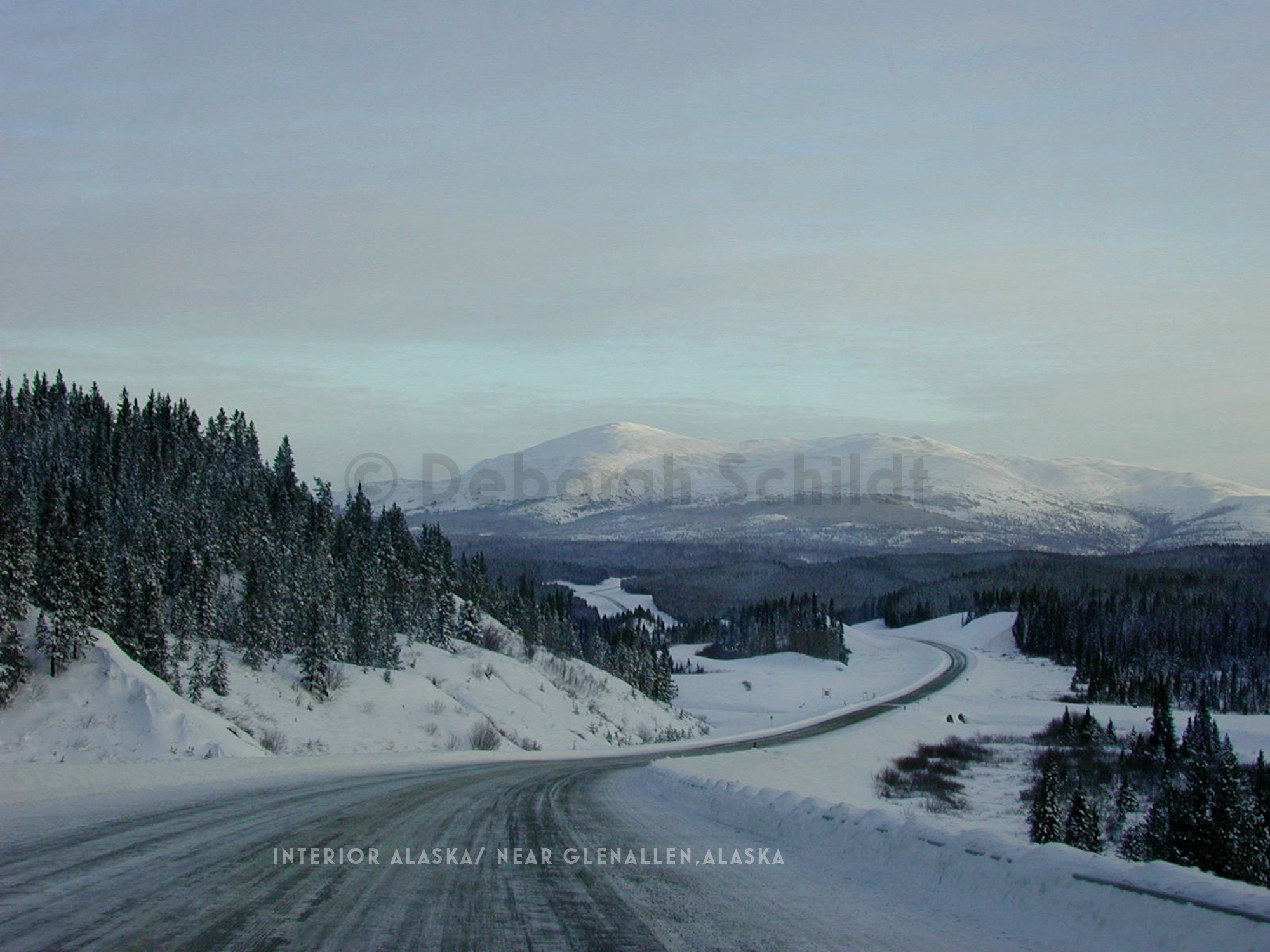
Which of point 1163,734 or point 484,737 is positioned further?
point 1163,734

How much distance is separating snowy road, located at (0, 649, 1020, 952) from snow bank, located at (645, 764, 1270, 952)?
48cm

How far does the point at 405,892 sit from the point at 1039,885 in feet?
21.5

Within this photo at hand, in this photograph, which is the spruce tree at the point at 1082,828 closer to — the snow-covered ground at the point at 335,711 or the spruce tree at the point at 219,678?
the snow-covered ground at the point at 335,711

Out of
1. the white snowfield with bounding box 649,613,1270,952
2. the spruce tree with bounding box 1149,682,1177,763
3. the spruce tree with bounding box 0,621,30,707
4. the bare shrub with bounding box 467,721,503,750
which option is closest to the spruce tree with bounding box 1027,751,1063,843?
the white snowfield with bounding box 649,613,1270,952

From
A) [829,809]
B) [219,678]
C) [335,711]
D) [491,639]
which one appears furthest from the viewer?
[491,639]

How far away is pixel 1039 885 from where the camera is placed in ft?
33.1

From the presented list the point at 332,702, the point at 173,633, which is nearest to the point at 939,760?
the point at 332,702

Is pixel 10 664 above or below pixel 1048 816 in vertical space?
above

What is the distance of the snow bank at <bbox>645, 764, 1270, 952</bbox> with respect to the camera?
8.29 metres

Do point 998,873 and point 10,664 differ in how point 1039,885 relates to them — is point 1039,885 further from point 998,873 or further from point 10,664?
point 10,664

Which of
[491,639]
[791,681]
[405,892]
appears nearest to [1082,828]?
[405,892]

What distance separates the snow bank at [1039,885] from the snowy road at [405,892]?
48 cm

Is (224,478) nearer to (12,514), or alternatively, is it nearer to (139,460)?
(139,460)

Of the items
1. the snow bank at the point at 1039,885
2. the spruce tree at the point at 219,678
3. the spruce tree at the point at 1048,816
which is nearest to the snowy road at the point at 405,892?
the snow bank at the point at 1039,885
